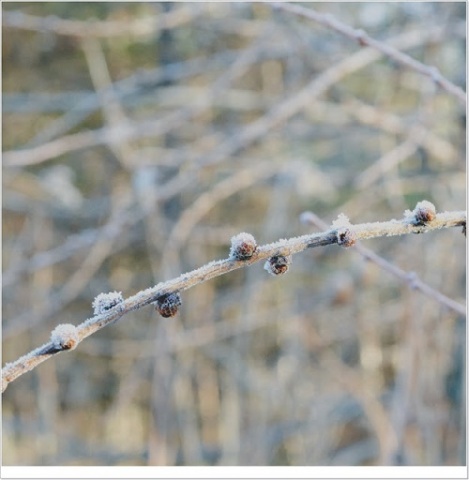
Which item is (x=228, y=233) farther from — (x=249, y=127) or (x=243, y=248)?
(x=243, y=248)

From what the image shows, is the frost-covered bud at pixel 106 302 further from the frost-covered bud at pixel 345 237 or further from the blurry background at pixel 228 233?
the blurry background at pixel 228 233

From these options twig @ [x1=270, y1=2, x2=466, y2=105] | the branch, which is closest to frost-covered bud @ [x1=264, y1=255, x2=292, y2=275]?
the branch

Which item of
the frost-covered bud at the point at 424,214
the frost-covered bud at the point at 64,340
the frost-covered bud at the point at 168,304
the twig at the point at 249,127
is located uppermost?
the twig at the point at 249,127

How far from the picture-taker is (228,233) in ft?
5.72

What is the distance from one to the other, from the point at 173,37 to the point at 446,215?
68.8 inches

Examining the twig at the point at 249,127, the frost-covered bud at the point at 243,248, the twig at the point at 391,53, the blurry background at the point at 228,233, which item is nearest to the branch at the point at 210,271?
the frost-covered bud at the point at 243,248

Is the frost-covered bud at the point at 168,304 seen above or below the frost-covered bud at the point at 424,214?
below

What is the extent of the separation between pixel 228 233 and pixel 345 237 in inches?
53.8

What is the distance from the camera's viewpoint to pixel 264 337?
178 centimetres

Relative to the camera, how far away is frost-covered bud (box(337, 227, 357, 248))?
38 cm

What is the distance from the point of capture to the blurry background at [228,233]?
4.60 ft

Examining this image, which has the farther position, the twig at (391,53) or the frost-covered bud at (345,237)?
the twig at (391,53)

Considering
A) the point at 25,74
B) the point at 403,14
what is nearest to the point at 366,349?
the point at 403,14

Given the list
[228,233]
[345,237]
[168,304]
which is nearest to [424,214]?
[345,237]
